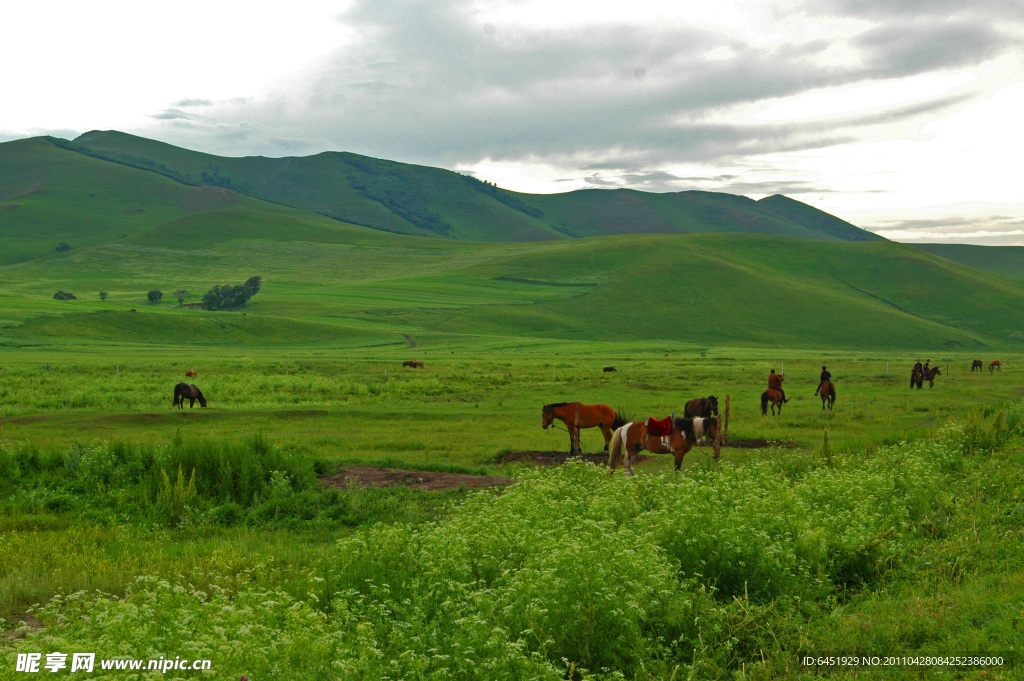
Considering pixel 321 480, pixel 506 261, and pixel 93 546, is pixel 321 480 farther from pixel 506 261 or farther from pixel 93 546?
pixel 506 261

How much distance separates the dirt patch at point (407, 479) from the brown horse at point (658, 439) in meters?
2.65

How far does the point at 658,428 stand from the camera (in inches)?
696

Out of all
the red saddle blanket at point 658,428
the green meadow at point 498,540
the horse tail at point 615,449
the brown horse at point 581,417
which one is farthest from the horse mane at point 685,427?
the brown horse at point 581,417

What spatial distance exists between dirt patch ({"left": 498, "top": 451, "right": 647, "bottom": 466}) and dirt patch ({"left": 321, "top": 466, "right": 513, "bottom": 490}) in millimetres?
2604

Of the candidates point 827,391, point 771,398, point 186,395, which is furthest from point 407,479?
point 827,391

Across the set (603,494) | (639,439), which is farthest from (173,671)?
(639,439)

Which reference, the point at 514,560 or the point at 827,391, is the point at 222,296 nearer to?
the point at 827,391

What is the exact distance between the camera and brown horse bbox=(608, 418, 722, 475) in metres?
17.5

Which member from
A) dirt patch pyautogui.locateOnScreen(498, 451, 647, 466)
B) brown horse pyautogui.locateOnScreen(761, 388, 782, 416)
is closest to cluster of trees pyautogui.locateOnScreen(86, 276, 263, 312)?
brown horse pyautogui.locateOnScreen(761, 388, 782, 416)

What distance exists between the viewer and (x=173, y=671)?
614 centimetres

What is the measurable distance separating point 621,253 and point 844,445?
570 feet

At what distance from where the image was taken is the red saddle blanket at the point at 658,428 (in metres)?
17.5

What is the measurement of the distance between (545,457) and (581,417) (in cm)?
166

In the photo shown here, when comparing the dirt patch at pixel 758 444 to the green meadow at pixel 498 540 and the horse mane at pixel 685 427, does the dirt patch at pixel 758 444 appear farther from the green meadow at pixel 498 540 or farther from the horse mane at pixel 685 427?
the horse mane at pixel 685 427
